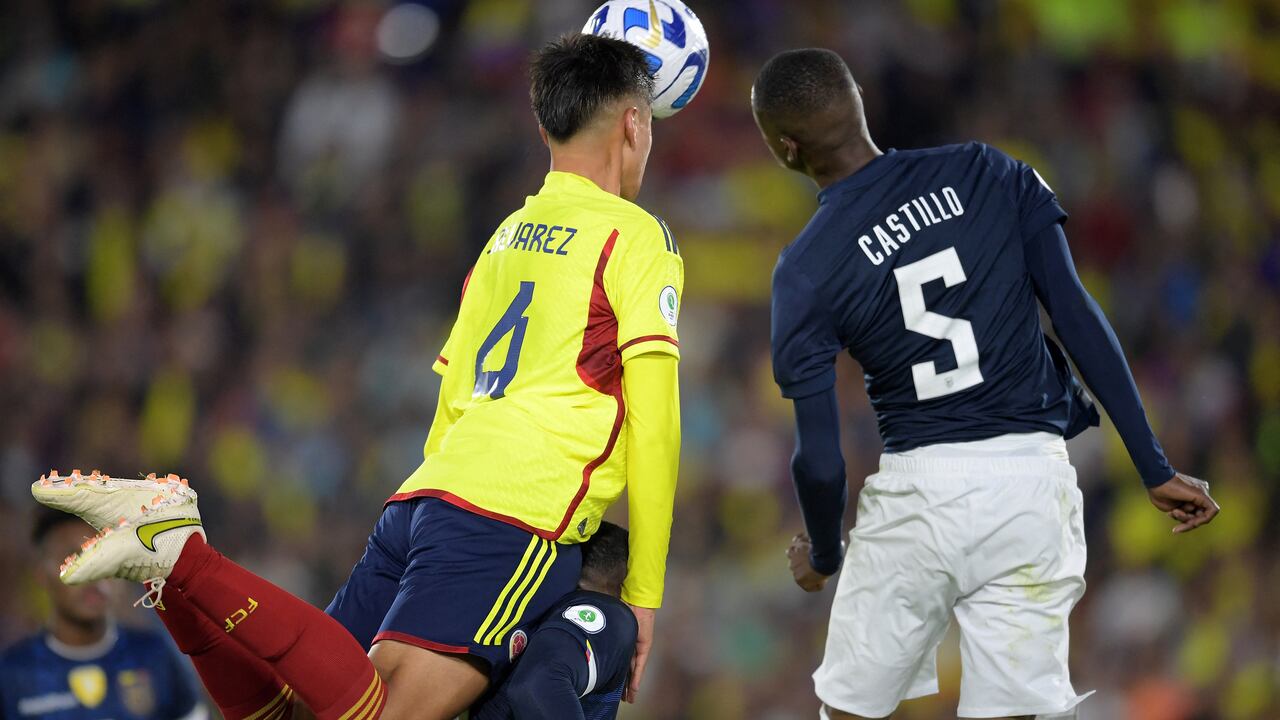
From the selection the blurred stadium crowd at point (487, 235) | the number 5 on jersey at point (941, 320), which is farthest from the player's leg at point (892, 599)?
the blurred stadium crowd at point (487, 235)

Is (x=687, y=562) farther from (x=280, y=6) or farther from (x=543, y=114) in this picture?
(x=280, y=6)

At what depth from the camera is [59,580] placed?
404 centimetres

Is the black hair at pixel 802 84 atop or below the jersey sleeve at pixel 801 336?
atop

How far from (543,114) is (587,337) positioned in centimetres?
56

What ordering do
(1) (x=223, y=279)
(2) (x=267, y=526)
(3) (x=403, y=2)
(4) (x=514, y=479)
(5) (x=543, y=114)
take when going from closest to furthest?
(4) (x=514, y=479), (5) (x=543, y=114), (2) (x=267, y=526), (1) (x=223, y=279), (3) (x=403, y=2)

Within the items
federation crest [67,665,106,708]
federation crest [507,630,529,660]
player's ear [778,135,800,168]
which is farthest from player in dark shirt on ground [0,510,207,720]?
player's ear [778,135,800,168]

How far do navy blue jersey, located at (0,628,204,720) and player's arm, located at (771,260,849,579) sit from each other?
2.08 metres

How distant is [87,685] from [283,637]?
5.68ft

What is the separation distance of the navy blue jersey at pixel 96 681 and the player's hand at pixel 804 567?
188 cm

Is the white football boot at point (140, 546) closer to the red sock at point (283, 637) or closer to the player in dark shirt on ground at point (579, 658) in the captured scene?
the red sock at point (283, 637)

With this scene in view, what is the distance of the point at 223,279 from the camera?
318 inches

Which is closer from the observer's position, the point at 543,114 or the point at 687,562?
the point at 543,114

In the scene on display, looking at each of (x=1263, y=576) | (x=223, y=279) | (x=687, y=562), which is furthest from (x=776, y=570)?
(x=223, y=279)

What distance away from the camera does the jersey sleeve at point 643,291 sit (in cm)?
288
